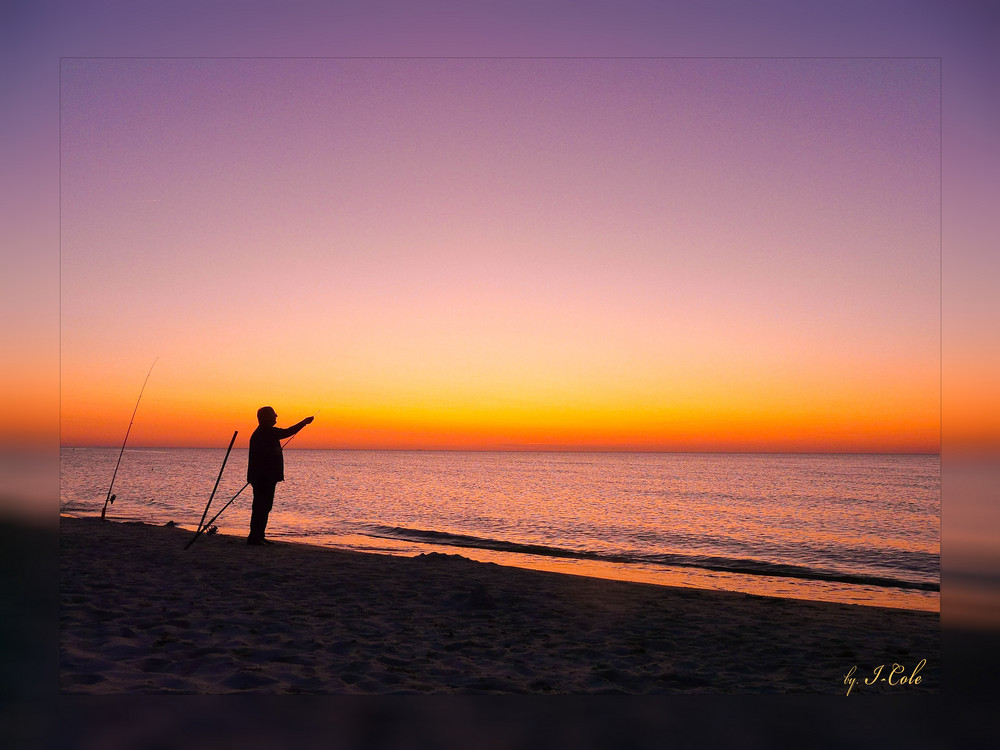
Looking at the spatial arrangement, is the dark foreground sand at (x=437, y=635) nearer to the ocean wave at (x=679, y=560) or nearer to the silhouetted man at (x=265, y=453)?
the silhouetted man at (x=265, y=453)

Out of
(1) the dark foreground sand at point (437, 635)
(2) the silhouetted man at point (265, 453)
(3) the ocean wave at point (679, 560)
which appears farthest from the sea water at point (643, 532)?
(1) the dark foreground sand at point (437, 635)

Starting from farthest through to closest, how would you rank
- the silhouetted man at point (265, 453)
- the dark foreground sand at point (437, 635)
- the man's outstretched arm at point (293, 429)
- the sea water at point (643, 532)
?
1. the sea water at point (643, 532)
2. the silhouetted man at point (265, 453)
3. the man's outstretched arm at point (293, 429)
4. the dark foreground sand at point (437, 635)

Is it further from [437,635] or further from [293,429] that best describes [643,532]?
[437,635]

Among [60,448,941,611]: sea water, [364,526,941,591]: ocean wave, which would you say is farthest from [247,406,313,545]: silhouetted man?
[364,526,941,591]: ocean wave

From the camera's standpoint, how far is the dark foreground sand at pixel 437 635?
179 inches

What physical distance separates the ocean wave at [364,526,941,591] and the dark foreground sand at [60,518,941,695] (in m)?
4.04

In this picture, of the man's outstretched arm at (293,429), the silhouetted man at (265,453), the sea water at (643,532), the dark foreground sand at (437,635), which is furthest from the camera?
the sea water at (643,532)

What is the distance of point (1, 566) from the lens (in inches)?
194

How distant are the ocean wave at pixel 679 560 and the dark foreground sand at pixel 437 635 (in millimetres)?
4044

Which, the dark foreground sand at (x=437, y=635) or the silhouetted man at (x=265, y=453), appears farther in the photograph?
the silhouetted man at (x=265, y=453)

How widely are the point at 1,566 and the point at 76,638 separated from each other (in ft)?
2.38

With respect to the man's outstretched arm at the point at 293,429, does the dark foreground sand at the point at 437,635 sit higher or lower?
lower

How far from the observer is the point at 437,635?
Result: 18.7 ft

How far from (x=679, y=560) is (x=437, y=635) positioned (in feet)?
30.9
